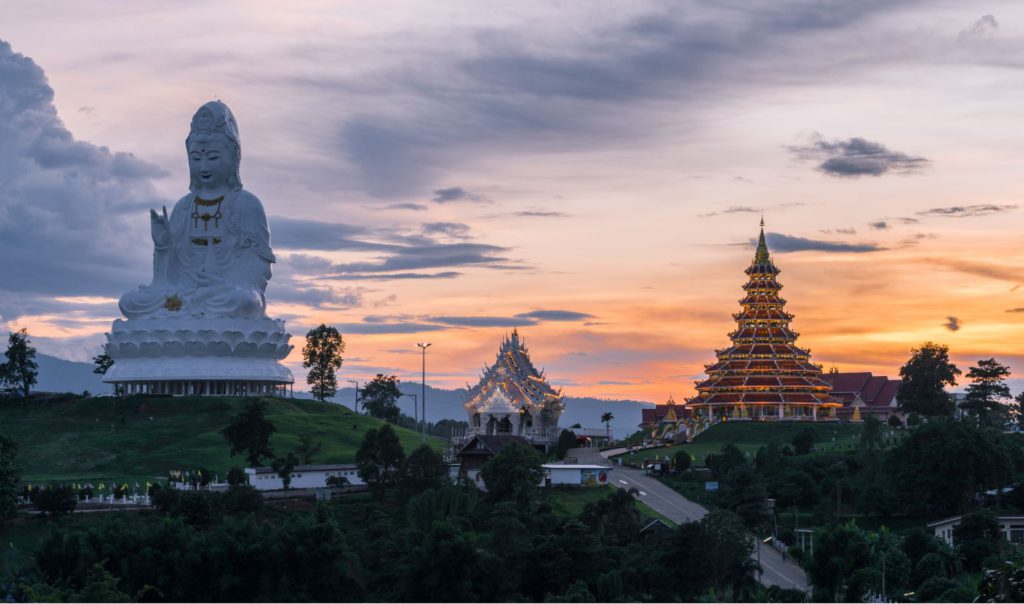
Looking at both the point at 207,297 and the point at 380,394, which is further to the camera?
the point at 380,394

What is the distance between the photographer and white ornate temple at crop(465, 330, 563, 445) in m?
95.2

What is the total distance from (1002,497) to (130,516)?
3768 cm

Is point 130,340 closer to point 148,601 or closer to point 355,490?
point 355,490

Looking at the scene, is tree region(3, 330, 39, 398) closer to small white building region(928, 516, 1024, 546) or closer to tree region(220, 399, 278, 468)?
tree region(220, 399, 278, 468)

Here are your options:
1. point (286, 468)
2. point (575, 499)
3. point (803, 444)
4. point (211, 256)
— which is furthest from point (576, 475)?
point (211, 256)

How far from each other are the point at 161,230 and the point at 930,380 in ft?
169

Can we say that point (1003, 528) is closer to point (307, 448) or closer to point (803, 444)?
point (803, 444)

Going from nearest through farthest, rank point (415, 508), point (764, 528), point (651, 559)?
point (651, 559), point (415, 508), point (764, 528)

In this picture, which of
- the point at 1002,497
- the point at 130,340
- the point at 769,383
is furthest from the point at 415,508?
the point at 769,383

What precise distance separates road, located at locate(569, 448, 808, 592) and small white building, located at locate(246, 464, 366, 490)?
41.4 ft

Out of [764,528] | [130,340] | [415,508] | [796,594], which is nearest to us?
[796,594]

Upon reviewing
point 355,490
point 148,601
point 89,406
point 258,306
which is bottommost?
point 148,601

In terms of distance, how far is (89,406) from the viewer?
86438 mm

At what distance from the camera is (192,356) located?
305 feet
